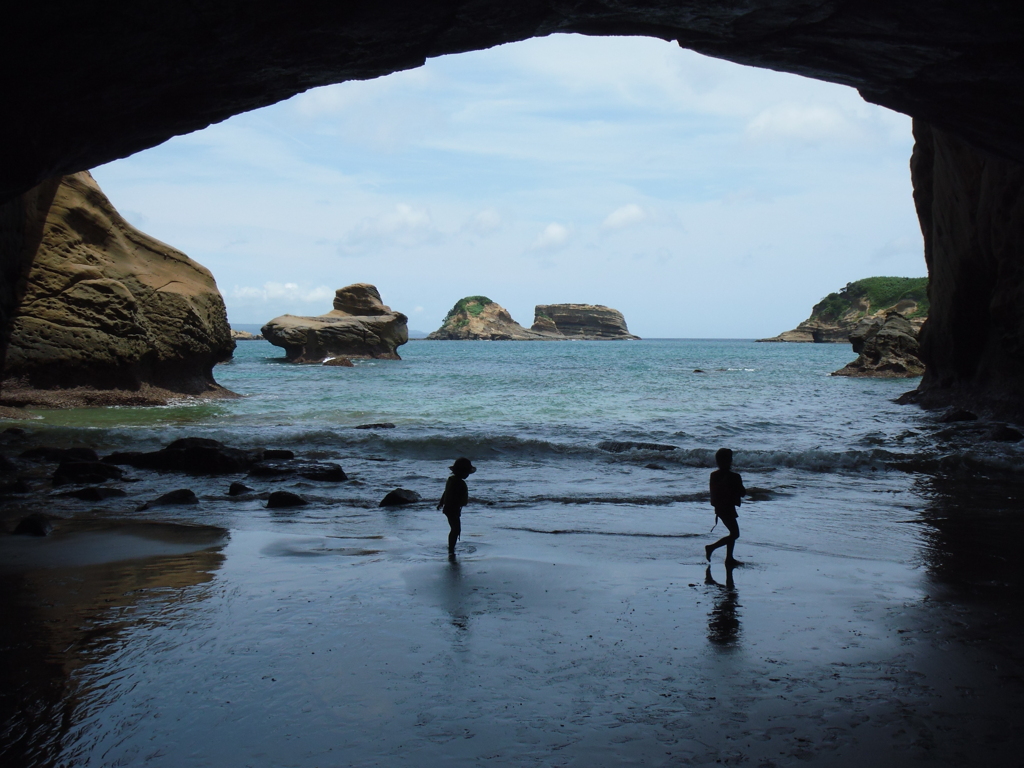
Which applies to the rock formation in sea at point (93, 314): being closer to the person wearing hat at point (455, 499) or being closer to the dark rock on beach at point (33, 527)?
the dark rock on beach at point (33, 527)

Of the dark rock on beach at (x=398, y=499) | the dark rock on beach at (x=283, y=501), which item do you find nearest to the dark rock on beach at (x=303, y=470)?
the dark rock on beach at (x=283, y=501)

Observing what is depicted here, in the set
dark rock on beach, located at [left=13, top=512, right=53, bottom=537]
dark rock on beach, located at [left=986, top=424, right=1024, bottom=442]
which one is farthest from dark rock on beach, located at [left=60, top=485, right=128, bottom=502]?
dark rock on beach, located at [left=986, top=424, right=1024, bottom=442]

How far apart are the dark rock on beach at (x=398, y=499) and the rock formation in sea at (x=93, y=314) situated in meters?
12.1

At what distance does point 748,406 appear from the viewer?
22516 millimetres

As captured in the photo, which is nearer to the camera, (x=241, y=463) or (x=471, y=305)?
(x=241, y=463)

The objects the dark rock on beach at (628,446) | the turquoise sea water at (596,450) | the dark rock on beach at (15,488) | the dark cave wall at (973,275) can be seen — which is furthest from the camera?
the dark cave wall at (973,275)

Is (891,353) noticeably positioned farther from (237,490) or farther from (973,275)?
(237,490)

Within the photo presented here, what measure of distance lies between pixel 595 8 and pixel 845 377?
103ft

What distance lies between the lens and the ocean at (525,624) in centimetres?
315

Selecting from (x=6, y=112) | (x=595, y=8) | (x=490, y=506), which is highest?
(x=595, y=8)

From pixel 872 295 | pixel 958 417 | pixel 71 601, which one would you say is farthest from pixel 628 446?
pixel 872 295

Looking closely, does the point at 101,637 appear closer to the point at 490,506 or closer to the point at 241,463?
the point at 490,506

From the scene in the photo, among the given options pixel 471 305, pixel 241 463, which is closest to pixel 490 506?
pixel 241 463

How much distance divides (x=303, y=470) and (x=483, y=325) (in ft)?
468
